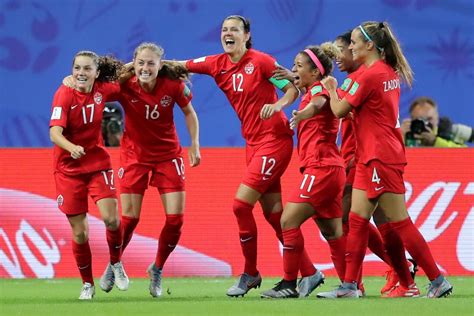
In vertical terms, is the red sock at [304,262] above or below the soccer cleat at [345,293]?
above

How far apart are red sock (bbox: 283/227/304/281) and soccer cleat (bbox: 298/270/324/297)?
1.11 ft

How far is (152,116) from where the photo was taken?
11617mm

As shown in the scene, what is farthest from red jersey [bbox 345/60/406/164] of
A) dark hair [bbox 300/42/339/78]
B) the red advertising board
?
the red advertising board

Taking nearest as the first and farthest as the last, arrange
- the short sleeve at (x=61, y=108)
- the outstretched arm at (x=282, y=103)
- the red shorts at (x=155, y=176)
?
1. the outstretched arm at (x=282, y=103)
2. the short sleeve at (x=61, y=108)
3. the red shorts at (x=155, y=176)

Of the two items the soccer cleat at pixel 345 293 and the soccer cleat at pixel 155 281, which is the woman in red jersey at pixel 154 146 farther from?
the soccer cleat at pixel 345 293

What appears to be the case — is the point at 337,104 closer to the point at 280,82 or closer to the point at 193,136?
the point at 280,82

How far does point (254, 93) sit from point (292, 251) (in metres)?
1.43

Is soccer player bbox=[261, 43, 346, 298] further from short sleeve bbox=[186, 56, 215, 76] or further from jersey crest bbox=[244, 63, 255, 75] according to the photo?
short sleeve bbox=[186, 56, 215, 76]

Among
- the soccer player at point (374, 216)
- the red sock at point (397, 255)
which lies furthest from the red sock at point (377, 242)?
the red sock at point (397, 255)

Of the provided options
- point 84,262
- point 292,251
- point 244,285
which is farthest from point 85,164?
point 292,251

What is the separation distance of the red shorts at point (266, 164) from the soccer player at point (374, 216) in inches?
21.2

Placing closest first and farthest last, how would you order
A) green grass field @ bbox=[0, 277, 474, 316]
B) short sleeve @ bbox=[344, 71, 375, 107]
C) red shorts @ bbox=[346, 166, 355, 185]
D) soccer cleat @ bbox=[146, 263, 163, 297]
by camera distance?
green grass field @ bbox=[0, 277, 474, 316] < short sleeve @ bbox=[344, 71, 375, 107] < red shorts @ bbox=[346, 166, 355, 185] < soccer cleat @ bbox=[146, 263, 163, 297]

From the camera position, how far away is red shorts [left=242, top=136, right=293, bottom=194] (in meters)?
11.2

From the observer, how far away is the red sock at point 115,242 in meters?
11.5
